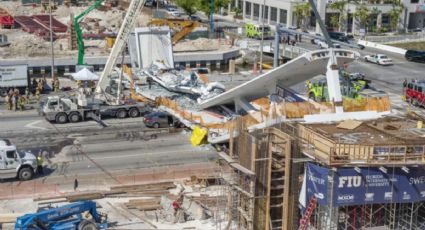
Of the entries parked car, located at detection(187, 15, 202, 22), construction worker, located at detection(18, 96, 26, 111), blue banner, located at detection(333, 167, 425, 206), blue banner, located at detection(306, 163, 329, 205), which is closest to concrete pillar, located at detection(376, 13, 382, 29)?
parked car, located at detection(187, 15, 202, 22)

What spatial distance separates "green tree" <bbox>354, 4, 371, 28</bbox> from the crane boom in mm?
46608

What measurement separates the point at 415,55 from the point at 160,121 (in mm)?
39856

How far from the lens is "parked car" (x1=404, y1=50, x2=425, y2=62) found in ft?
258

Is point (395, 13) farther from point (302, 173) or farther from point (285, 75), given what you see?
point (302, 173)

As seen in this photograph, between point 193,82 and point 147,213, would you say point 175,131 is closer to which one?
point 193,82

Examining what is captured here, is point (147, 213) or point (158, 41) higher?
point (158, 41)

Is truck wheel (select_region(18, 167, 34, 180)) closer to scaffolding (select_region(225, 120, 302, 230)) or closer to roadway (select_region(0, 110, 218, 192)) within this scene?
roadway (select_region(0, 110, 218, 192))

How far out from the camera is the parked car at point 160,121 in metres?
48.8

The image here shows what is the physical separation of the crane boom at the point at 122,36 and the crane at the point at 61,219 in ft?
78.7

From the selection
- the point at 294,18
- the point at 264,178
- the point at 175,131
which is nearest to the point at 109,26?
the point at 294,18

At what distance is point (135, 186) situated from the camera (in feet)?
122

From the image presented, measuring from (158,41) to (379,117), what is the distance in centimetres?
3132

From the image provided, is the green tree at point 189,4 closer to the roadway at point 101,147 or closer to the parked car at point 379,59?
the parked car at point 379,59

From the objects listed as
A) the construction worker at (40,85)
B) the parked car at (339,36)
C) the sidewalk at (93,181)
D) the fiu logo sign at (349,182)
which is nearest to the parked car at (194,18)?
the parked car at (339,36)
